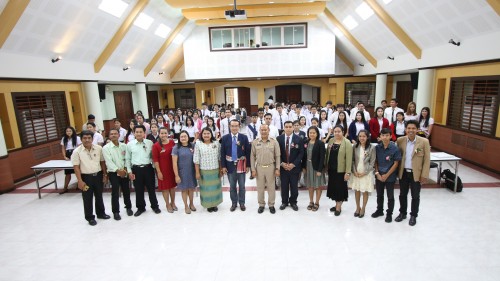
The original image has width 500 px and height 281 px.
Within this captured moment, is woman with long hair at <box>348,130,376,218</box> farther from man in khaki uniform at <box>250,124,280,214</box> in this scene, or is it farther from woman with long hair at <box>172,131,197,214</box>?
woman with long hair at <box>172,131,197,214</box>

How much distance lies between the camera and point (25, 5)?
230 inches

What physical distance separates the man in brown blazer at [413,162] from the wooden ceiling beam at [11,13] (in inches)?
310

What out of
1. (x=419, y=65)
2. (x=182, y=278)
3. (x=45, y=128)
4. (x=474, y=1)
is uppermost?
(x=474, y=1)

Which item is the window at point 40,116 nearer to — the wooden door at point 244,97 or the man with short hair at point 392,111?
the man with short hair at point 392,111

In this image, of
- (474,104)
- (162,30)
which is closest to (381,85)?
(474,104)

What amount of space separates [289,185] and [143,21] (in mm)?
8749

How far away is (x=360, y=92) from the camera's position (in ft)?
53.5

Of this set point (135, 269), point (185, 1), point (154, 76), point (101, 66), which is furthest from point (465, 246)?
point (154, 76)

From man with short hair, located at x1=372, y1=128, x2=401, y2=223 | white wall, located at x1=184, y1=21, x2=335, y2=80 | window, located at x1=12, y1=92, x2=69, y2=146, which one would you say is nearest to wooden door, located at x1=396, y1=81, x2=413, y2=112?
white wall, located at x1=184, y1=21, x2=335, y2=80

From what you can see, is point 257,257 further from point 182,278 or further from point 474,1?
point 474,1

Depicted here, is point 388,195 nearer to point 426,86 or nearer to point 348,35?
point 426,86

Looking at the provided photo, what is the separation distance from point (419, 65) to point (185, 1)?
8.33m

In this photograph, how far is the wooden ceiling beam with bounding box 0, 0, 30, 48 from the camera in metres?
5.76

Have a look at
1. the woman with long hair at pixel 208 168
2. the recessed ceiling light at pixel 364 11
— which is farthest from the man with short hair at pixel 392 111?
the woman with long hair at pixel 208 168
